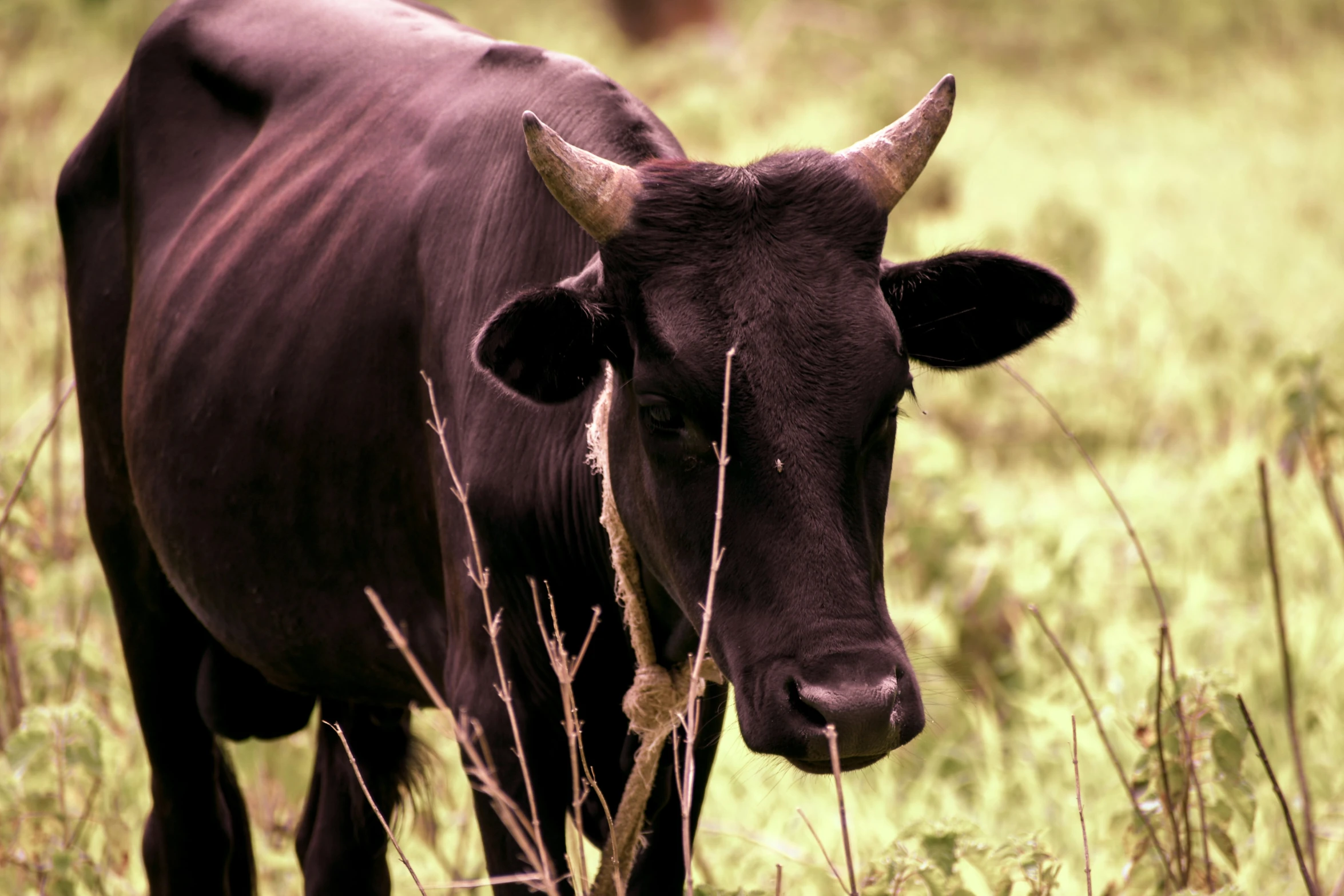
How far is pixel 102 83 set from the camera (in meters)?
11.9

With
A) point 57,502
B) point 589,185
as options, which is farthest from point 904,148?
point 57,502

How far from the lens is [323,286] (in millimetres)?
2963

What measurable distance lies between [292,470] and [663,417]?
1051mm

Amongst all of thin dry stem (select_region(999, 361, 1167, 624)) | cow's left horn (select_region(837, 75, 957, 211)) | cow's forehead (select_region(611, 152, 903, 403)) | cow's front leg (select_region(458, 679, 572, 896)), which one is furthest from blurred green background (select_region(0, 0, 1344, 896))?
cow's left horn (select_region(837, 75, 957, 211))

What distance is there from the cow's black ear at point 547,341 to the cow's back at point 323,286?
0.96 feet

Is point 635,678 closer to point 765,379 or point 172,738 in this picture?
point 765,379

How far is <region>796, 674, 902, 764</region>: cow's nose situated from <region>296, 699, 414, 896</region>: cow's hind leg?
1833 mm

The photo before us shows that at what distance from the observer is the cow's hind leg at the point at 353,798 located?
11.6 ft

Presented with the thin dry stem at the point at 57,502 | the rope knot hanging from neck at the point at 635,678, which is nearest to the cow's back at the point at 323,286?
the rope knot hanging from neck at the point at 635,678

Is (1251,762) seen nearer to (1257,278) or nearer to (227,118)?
(227,118)

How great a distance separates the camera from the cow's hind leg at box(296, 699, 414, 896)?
352 centimetres

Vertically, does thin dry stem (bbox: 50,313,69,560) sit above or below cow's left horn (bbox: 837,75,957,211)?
below

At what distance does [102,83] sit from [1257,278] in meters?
8.64

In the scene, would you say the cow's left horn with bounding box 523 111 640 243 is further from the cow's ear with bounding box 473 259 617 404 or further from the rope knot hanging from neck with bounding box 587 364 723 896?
the rope knot hanging from neck with bounding box 587 364 723 896
